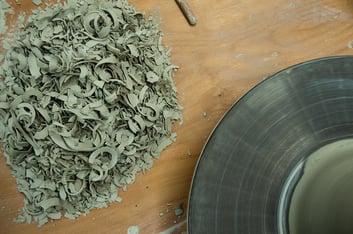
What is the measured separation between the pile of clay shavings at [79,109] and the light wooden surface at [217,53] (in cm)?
3

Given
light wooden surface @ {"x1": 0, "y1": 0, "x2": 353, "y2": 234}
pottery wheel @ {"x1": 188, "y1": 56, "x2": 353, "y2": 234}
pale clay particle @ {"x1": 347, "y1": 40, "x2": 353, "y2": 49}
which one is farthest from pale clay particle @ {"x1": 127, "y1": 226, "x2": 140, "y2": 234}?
pale clay particle @ {"x1": 347, "y1": 40, "x2": 353, "y2": 49}

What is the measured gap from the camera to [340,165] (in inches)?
23.8

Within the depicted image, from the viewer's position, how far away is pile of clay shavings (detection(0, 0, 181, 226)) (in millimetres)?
717

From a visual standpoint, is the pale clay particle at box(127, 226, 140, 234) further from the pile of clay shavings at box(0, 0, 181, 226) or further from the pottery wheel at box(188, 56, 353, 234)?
the pottery wheel at box(188, 56, 353, 234)

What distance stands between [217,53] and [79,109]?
29 cm

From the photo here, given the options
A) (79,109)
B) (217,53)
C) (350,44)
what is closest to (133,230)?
(79,109)

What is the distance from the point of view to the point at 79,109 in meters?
0.71

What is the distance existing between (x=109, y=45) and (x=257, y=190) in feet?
1.20

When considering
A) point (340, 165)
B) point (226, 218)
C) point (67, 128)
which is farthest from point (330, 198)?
point (67, 128)

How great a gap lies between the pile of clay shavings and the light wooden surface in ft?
0.11

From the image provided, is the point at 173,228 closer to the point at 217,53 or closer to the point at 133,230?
the point at 133,230

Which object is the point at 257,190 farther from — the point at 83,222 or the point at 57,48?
the point at 57,48

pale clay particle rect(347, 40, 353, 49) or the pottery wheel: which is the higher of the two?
pale clay particle rect(347, 40, 353, 49)

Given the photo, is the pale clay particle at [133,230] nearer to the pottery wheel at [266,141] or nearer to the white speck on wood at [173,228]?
the white speck on wood at [173,228]
